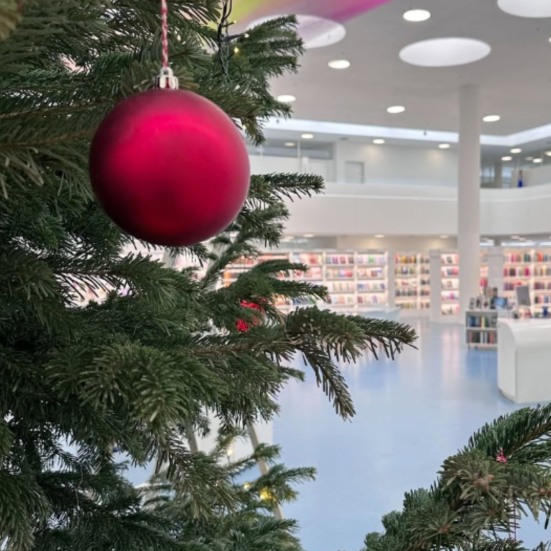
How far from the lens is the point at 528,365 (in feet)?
23.9

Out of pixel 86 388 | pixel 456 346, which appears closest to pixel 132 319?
pixel 86 388

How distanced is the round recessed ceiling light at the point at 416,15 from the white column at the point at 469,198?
455 cm

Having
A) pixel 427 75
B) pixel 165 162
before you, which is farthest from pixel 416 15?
pixel 165 162

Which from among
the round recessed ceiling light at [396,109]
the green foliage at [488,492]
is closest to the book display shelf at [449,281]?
the round recessed ceiling light at [396,109]

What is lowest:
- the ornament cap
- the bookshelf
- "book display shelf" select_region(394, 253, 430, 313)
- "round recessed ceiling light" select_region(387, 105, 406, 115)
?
the bookshelf

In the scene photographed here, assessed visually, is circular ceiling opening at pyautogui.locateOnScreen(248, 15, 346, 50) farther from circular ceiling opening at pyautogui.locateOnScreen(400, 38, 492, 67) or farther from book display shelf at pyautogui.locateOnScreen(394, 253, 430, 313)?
book display shelf at pyautogui.locateOnScreen(394, 253, 430, 313)

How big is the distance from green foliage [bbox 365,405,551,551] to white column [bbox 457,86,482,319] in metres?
13.1

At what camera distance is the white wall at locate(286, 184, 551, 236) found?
1770 centimetres

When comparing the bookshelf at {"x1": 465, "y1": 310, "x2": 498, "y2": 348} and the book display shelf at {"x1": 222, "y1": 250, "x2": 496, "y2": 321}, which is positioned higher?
the book display shelf at {"x1": 222, "y1": 250, "x2": 496, "y2": 321}

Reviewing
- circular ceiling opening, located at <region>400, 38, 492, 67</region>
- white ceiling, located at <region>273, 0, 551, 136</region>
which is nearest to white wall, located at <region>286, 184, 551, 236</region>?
white ceiling, located at <region>273, 0, 551, 136</region>

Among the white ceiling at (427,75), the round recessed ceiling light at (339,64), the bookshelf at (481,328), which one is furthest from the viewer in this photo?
the bookshelf at (481,328)

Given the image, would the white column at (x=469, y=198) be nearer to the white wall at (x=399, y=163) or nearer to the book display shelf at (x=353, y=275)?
the book display shelf at (x=353, y=275)

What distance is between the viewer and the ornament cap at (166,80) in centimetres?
54

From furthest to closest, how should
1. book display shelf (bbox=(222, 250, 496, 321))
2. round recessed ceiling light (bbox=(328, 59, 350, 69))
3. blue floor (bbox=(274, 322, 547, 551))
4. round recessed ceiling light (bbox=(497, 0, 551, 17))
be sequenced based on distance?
book display shelf (bbox=(222, 250, 496, 321))
round recessed ceiling light (bbox=(328, 59, 350, 69))
round recessed ceiling light (bbox=(497, 0, 551, 17))
blue floor (bbox=(274, 322, 547, 551))
